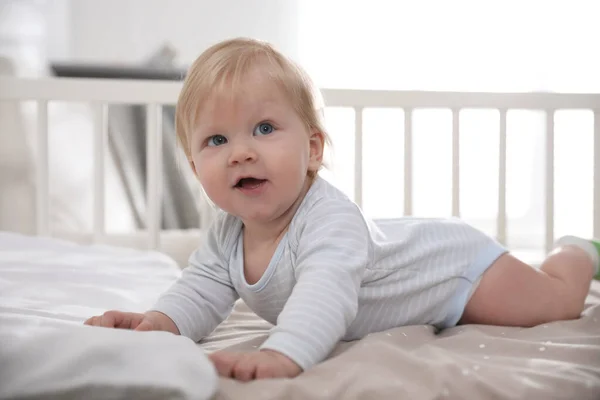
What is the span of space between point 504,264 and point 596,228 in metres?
0.71

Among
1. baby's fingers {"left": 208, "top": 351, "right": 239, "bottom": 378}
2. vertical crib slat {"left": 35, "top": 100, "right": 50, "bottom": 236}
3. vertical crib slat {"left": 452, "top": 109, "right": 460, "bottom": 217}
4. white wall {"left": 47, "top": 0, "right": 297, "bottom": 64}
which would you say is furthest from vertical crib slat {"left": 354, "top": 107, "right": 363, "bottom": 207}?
white wall {"left": 47, "top": 0, "right": 297, "bottom": 64}

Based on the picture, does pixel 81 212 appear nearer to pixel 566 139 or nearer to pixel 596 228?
pixel 596 228

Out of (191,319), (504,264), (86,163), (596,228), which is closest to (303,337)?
(191,319)

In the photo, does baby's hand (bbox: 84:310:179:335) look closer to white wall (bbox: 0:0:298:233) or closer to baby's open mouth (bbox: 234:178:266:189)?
baby's open mouth (bbox: 234:178:266:189)

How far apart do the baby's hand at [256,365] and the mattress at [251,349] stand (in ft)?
0.05

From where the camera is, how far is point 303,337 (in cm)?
64

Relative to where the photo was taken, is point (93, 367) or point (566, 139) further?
point (566, 139)

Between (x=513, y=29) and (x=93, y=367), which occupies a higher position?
(x=513, y=29)

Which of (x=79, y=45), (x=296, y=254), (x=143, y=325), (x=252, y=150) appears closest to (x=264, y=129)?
(x=252, y=150)

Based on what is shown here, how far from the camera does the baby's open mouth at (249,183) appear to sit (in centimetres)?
78

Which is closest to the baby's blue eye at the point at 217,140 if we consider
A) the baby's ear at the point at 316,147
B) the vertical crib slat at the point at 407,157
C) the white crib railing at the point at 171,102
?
the baby's ear at the point at 316,147

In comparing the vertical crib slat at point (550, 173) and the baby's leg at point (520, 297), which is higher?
the vertical crib slat at point (550, 173)

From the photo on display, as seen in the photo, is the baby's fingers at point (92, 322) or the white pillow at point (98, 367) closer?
the white pillow at point (98, 367)

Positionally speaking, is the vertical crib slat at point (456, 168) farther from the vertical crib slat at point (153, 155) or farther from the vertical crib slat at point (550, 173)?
the vertical crib slat at point (153, 155)
